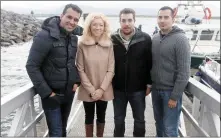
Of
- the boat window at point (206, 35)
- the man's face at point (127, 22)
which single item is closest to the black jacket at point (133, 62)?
the man's face at point (127, 22)

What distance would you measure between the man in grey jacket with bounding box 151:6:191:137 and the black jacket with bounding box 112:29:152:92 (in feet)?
0.36

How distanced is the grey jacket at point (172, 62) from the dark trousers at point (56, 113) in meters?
1.06

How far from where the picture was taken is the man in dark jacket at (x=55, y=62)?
2.92 metres

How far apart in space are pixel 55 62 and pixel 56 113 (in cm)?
58

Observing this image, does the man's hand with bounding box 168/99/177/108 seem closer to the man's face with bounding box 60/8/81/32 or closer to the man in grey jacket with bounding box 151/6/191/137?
the man in grey jacket with bounding box 151/6/191/137

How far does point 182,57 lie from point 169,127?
0.83m

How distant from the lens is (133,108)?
3580 mm

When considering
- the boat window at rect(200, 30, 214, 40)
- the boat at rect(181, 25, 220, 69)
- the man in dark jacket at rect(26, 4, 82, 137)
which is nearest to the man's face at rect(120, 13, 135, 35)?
the man in dark jacket at rect(26, 4, 82, 137)

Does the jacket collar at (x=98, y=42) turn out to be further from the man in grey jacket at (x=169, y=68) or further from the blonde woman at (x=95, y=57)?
the man in grey jacket at (x=169, y=68)

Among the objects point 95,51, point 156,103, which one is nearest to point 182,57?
point 156,103

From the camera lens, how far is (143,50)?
134 inches

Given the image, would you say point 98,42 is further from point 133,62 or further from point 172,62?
point 172,62

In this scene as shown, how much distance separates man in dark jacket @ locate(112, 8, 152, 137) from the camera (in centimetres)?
338

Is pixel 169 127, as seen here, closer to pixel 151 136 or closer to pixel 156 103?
pixel 156 103
